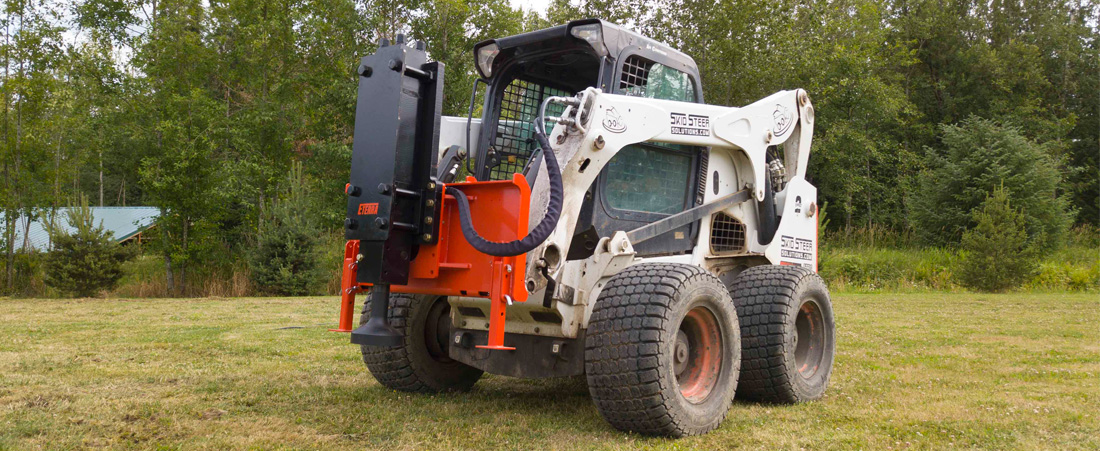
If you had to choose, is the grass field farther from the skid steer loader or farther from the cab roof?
the cab roof

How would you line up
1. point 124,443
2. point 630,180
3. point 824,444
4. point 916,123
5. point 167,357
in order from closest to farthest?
1. point 124,443
2. point 824,444
3. point 630,180
4. point 167,357
5. point 916,123

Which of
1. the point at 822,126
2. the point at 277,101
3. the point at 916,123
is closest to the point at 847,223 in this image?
the point at 822,126

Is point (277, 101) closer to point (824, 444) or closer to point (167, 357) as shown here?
point (167, 357)

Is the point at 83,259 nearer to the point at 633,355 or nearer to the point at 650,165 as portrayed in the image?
the point at 650,165

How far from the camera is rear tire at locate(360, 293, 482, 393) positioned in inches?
196

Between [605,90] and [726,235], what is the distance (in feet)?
5.04

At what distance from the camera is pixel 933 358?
281 inches

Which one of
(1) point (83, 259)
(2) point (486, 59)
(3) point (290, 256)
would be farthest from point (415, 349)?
(1) point (83, 259)

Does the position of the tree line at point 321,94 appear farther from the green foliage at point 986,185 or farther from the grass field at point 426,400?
the grass field at point 426,400

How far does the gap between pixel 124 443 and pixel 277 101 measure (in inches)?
753

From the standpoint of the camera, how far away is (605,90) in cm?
453

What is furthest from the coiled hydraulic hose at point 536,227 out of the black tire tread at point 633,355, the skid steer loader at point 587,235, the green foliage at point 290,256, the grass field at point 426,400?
the green foliage at point 290,256

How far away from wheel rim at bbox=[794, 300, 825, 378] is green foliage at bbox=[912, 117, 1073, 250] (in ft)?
62.0

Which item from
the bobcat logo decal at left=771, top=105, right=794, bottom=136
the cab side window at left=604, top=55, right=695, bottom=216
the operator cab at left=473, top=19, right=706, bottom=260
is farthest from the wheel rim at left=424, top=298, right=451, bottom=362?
the bobcat logo decal at left=771, top=105, right=794, bottom=136
